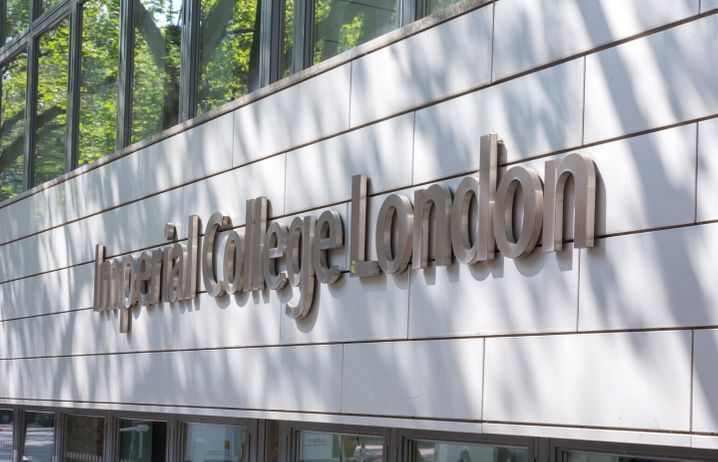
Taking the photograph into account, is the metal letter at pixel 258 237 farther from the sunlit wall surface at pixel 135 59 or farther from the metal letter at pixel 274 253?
the sunlit wall surface at pixel 135 59

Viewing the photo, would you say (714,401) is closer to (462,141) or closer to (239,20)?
(462,141)

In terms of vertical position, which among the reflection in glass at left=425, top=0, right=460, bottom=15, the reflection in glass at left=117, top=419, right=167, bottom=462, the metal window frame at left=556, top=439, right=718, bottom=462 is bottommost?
the reflection in glass at left=117, top=419, right=167, bottom=462

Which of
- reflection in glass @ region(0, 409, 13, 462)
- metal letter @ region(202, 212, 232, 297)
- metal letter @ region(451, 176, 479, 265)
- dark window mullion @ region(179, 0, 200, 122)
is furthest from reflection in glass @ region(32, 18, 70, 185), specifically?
metal letter @ region(451, 176, 479, 265)

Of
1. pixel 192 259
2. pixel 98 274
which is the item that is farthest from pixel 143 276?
pixel 98 274

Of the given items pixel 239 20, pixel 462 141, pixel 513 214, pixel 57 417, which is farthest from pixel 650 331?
pixel 57 417

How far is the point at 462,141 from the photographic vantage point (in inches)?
232

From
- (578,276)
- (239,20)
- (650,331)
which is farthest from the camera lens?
(239,20)

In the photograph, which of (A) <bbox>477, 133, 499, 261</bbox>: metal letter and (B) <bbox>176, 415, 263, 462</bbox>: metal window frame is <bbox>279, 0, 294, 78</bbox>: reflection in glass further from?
(A) <bbox>477, 133, 499, 261</bbox>: metal letter

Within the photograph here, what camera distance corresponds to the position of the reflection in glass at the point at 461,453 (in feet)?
19.5

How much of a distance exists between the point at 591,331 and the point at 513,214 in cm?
74

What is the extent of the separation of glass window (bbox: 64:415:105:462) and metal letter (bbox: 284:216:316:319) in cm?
476

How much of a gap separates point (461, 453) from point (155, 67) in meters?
5.25

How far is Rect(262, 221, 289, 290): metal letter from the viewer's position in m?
7.27

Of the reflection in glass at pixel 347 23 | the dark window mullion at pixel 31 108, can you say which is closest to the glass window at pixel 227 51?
the reflection in glass at pixel 347 23
